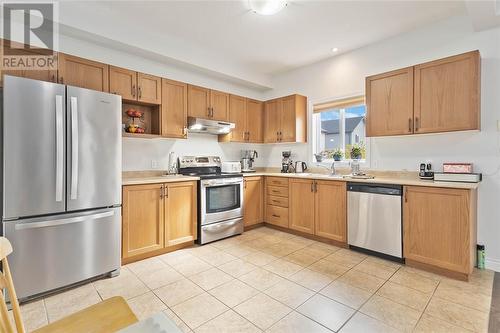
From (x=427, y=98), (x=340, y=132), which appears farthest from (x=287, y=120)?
(x=427, y=98)

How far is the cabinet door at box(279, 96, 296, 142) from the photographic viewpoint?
4.32m

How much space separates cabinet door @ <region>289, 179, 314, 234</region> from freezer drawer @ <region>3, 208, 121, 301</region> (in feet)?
7.94

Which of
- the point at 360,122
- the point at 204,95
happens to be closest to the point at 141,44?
the point at 204,95

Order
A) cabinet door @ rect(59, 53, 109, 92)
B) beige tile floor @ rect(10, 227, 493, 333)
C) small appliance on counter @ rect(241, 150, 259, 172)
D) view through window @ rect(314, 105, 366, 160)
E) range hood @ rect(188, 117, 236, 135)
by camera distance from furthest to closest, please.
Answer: small appliance on counter @ rect(241, 150, 259, 172), view through window @ rect(314, 105, 366, 160), range hood @ rect(188, 117, 236, 135), cabinet door @ rect(59, 53, 109, 92), beige tile floor @ rect(10, 227, 493, 333)

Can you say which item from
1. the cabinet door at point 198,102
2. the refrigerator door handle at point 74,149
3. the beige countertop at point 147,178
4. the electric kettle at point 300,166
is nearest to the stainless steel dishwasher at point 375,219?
the electric kettle at point 300,166

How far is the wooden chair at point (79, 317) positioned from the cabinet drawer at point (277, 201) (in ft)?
10.2

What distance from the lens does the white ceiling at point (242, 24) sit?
8.97ft

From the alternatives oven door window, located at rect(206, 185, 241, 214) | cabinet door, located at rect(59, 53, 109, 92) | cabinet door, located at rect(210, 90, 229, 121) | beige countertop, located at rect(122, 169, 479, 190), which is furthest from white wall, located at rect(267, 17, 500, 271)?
cabinet door, located at rect(59, 53, 109, 92)

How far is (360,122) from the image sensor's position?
388cm

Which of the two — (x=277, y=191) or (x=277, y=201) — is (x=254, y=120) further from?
(x=277, y=201)

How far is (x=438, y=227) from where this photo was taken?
2.56 metres

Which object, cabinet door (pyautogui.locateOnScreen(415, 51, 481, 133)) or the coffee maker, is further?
the coffee maker

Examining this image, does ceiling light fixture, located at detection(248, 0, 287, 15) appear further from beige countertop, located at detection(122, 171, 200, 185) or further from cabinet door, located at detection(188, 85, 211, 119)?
beige countertop, located at detection(122, 171, 200, 185)

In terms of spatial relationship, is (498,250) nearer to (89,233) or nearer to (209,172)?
(209,172)
